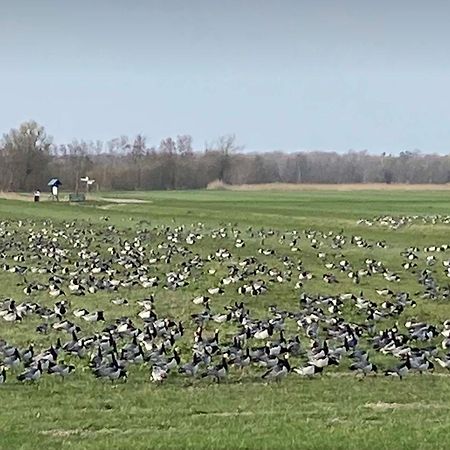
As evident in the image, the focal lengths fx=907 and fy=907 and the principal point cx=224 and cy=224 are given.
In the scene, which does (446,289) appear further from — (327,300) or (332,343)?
(332,343)

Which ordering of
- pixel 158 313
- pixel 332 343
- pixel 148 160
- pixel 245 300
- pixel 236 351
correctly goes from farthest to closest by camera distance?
pixel 148 160 < pixel 245 300 < pixel 158 313 < pixel 332 343 < pixel 236 351

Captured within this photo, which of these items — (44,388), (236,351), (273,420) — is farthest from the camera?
(236,351)

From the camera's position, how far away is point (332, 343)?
64.2ft

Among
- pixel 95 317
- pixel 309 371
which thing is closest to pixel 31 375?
pixel 309 371

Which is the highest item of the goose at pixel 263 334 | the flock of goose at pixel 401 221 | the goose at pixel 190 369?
the goose at pixel 190 369

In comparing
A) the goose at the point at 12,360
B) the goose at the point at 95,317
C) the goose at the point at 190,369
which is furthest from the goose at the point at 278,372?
the goose at the point at 95,317

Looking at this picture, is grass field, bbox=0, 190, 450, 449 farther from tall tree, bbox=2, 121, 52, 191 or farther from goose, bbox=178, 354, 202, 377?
tall tree, bbox=2, 121, 52, 191

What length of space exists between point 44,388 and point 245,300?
12.1 m

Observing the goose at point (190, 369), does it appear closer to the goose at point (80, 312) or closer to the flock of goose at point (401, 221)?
the goose at point (80, 312)

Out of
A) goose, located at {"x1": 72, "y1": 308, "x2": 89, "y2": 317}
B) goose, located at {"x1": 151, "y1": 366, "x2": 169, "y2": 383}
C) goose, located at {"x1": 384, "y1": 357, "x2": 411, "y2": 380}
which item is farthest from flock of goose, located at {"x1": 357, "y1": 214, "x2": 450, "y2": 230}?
goose, located at {"x1": 151, "y1": 366, "x2": 169, "y2": 383}

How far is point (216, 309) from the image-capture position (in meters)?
25.0

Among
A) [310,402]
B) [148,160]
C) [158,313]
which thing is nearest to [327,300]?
[158,313]

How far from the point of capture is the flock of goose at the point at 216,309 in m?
17.2

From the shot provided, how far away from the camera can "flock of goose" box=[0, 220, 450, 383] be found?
56.4 feet
